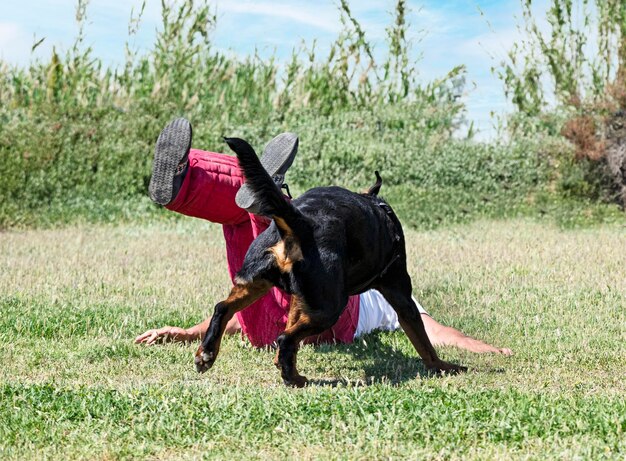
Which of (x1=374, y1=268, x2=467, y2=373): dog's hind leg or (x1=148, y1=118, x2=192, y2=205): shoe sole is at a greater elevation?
(x1=148, y1=118, x2=192, y2=205): shoe sole

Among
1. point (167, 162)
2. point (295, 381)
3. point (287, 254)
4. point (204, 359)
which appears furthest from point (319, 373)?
point (167, 162)

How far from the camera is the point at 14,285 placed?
27.0 feet

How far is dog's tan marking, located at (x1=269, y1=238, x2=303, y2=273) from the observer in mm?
4348

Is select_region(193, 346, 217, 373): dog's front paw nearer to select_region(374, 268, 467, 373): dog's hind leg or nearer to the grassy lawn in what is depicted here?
the grassy lawn

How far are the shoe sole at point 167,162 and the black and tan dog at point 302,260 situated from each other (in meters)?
0.89

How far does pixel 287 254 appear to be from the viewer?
172 inches

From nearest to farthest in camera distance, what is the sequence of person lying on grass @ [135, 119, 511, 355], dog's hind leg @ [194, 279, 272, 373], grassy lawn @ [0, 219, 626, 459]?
grassy lawn @ [0, 219, 626, 459]
dog's hind leg @ [194, 279, 272, 373]
person lying on grass @ [135, 119, 511, 355]

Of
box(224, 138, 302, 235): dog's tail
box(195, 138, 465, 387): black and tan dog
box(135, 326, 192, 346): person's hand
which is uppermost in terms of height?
box(224, 138, 302, 235): dog's tail

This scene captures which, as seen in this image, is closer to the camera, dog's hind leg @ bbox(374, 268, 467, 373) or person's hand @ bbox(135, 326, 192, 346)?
dog's hind leg @ bbox(374, 268, 467, 373)

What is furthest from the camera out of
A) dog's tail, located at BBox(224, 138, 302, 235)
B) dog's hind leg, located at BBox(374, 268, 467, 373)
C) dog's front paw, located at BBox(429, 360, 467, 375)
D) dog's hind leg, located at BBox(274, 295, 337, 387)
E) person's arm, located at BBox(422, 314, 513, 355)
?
person's arm, located at BBox(422, 314, 513, 355)

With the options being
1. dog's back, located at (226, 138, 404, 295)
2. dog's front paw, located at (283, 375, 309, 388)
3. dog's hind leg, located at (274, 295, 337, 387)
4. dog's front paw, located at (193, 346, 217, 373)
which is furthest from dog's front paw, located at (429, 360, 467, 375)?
dog's front paw, located at (193, 346, 217, 373)

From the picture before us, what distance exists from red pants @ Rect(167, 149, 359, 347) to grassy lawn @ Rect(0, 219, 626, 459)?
0.20 m

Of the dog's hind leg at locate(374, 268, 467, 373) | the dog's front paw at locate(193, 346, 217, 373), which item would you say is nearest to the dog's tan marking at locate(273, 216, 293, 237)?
the dog's front paw at locate(193, 346, 217, 373)

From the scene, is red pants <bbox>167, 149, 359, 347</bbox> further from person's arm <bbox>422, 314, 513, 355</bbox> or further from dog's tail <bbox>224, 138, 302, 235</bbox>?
dog's tail <bbox>224, 138, 302, 235</bbox>
